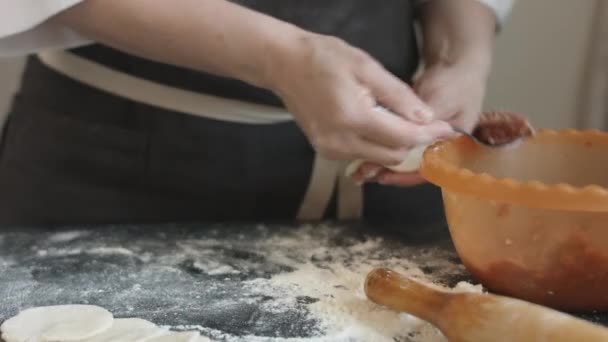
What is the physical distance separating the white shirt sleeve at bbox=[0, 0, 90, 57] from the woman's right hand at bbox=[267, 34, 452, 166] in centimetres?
18

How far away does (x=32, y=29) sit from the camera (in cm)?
69

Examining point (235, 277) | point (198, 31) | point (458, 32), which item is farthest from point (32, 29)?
point (458, 32)

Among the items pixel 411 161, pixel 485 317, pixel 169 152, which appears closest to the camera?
pixel 485 317

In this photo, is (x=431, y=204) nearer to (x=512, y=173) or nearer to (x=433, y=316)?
(x=512, y=173)

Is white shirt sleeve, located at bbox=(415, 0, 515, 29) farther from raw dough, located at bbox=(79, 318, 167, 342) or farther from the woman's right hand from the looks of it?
raw dough, located at bbox=(79, 318, 167, 342)

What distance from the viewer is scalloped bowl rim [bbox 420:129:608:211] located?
50cm

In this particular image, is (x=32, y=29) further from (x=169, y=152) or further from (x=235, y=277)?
(x=235, y=277)

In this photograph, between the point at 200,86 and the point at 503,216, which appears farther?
the point at 200,86

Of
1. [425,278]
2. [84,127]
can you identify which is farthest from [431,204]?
[84,127]

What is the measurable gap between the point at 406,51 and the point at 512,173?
228 millimetres

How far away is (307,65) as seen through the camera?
59 cm

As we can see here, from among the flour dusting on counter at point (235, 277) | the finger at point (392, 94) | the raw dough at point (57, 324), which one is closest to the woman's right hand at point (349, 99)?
the finger at point (392, 94)

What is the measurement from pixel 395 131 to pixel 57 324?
0.88 feet

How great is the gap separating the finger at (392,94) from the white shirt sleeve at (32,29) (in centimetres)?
23
